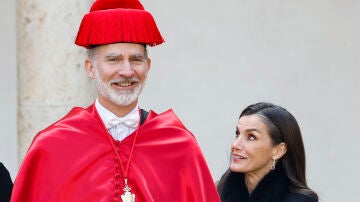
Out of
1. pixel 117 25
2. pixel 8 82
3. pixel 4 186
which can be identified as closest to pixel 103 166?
pixel 117 25

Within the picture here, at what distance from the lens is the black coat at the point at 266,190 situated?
5.73 meters

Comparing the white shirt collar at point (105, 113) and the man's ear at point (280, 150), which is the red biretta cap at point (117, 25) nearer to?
the white shirt collar at point (105, 113)

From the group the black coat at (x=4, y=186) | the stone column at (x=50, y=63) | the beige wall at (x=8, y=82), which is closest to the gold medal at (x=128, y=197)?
the black coat at (x=4, y=186)

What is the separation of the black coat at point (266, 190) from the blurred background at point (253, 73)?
277 centimetres

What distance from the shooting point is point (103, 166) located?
4914 millimetres

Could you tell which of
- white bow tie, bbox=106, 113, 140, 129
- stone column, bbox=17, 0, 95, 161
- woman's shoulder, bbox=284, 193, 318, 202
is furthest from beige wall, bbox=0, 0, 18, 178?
white bow tie, bbox=106, 113, 140, 129

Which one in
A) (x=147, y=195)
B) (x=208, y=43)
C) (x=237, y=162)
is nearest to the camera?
(x=147, y=195)

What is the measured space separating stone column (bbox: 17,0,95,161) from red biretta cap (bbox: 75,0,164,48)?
5.92 feet

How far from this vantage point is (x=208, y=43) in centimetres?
889

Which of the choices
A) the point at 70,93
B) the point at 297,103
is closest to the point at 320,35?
the point at 297,103

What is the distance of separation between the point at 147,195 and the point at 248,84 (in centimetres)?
428

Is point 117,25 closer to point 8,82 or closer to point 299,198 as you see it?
point 299,198

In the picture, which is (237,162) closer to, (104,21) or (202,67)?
(104,21)

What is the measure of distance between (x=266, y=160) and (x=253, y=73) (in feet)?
10.7
